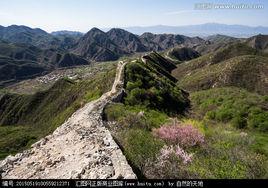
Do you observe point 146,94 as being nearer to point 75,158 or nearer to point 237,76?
point 75,158

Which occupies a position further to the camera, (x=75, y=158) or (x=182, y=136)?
(x=182, y=136)

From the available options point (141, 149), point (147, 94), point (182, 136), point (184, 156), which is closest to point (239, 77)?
point (147, 94)

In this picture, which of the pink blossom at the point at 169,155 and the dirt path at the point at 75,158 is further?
the pink blossom at the point at 169,155

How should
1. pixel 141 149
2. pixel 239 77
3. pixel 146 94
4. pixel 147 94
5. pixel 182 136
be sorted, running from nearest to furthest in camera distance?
pixel 141 149 → pixel 182 136 → pixel 146 94 → pixel 147 94 → pixel 239 77

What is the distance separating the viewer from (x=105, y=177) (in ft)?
52.9

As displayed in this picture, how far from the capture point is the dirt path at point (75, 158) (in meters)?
17.6

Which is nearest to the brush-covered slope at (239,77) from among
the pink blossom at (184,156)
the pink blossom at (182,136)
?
the pink blossom at (182,136)

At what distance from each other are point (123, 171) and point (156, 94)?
3954 cm

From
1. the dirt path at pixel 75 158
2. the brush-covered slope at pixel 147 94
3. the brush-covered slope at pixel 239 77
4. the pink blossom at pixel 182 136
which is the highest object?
the pink blossom at pixel 182 136

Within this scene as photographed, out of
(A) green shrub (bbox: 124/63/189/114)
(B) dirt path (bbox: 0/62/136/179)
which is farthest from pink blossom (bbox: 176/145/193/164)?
(A) green shrub (bbox: 124/63/189/114)

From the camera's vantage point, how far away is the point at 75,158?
21.4 metres

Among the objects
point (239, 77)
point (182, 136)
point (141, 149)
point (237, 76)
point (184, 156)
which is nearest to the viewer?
point (184, 156)

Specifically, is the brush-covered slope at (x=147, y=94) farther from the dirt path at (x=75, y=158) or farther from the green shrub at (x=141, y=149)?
the green shrub at (x=141, y=149)

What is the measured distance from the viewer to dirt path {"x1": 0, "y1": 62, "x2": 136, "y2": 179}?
17561mm
